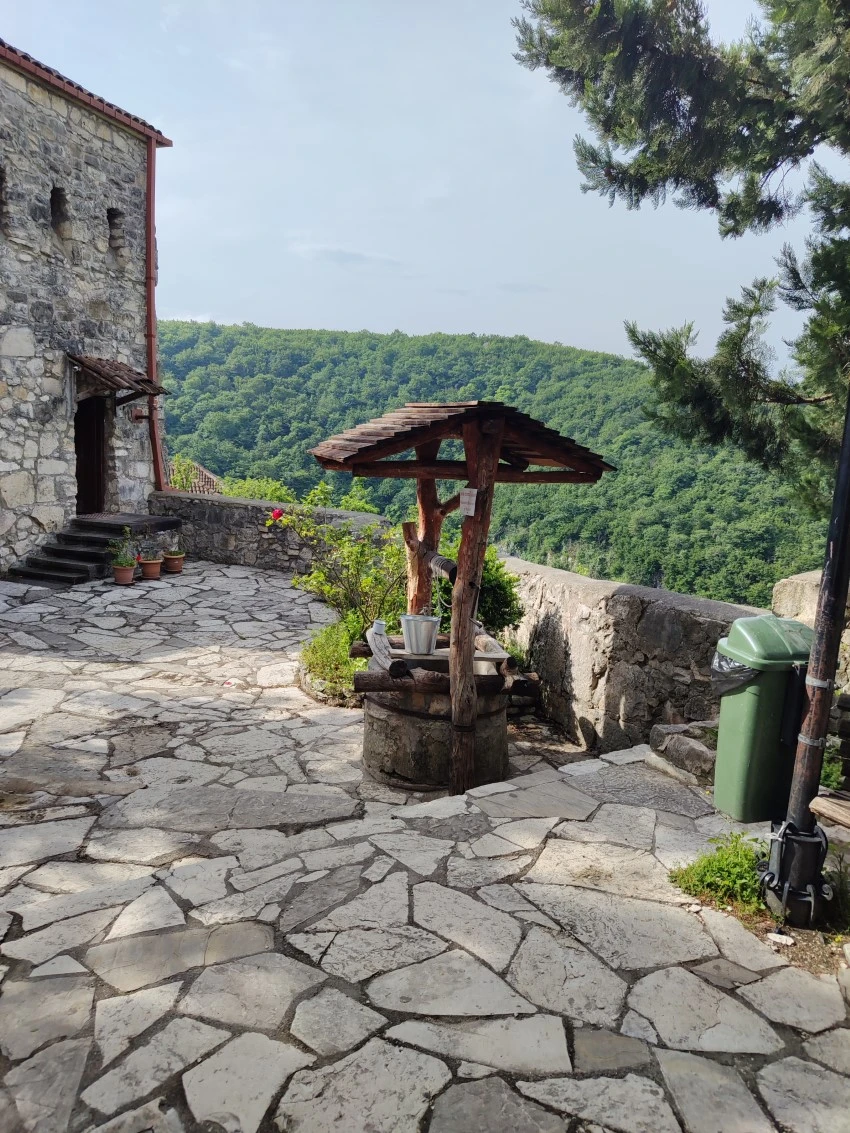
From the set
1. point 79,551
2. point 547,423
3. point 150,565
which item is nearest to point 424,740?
point 150,565

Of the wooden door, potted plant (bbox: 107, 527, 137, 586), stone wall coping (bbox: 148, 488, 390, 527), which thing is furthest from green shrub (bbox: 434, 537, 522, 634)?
the wooden door

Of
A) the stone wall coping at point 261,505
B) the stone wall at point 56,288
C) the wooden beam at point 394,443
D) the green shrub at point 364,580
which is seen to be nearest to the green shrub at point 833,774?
the wooden beam at point 394,443

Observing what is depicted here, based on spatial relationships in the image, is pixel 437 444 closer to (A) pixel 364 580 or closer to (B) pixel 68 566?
(A) pixel 364 580

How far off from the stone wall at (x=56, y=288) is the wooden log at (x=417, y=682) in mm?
7146

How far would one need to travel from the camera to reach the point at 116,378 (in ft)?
34.0

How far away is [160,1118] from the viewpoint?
73.4 inches

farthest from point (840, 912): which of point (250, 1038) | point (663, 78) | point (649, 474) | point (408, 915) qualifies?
point (649, 474)

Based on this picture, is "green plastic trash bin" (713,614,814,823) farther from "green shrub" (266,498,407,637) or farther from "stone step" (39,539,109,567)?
"stone step" (39,539,109,567)

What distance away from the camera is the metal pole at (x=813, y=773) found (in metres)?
2.62

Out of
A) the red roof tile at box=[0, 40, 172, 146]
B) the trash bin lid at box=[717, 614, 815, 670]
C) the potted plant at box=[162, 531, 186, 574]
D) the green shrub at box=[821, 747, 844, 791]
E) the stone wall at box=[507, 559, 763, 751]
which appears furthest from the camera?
the potted plant at box=[162, 531, 186, 574]

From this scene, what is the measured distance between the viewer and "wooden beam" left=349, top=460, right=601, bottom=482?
4637 mm

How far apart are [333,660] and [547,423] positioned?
17.9 metres

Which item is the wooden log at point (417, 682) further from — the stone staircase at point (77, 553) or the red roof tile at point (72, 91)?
the red roof tile at point (72, 91)

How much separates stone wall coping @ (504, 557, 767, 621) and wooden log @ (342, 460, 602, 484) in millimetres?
751
